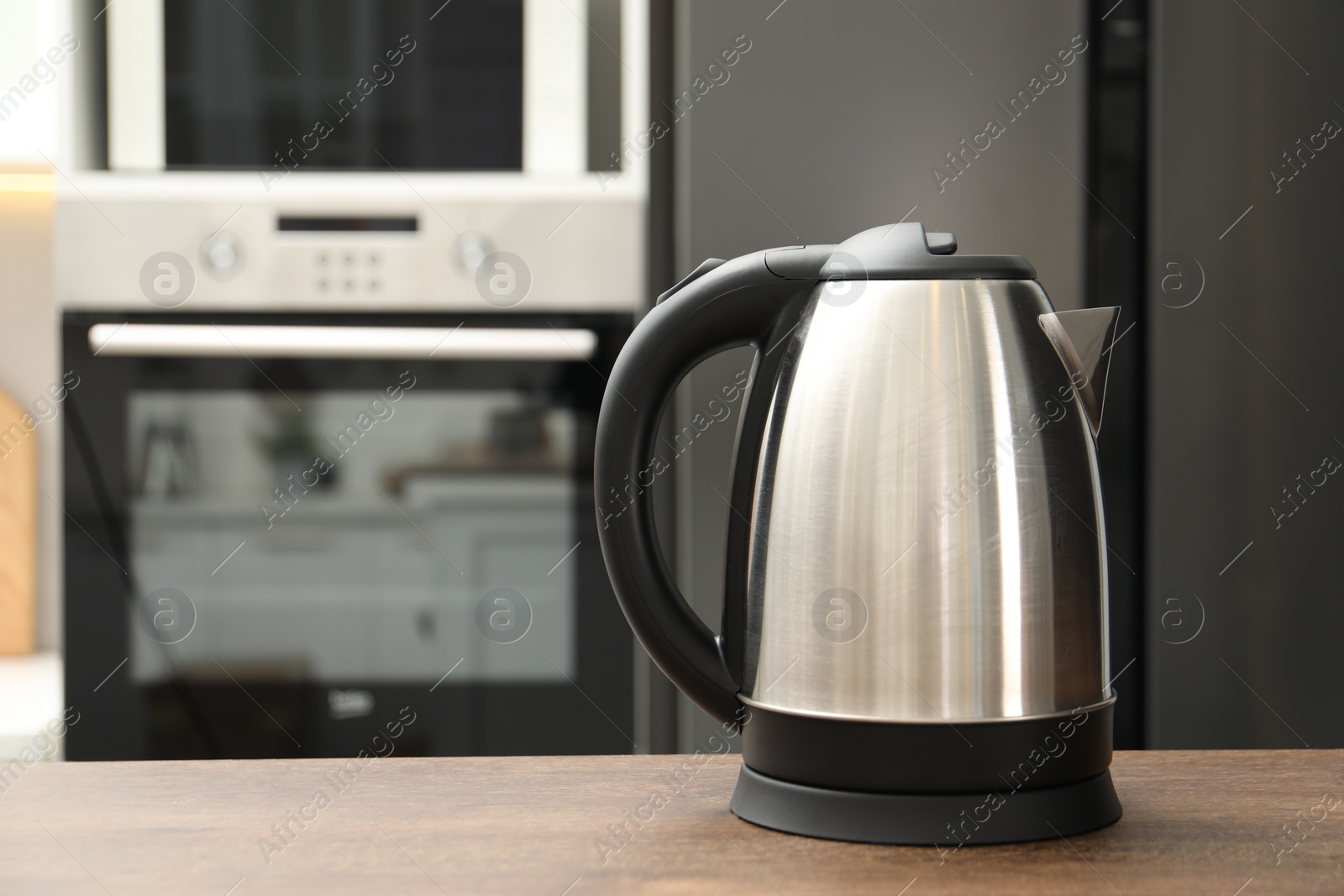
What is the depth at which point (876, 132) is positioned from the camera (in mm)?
1132

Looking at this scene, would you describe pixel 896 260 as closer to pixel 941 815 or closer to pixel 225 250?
pixel 941 815

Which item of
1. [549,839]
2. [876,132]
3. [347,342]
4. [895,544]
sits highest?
A: [876,132]

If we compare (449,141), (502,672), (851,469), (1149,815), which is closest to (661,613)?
(851,469)

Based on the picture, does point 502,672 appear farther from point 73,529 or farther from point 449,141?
point 449,141

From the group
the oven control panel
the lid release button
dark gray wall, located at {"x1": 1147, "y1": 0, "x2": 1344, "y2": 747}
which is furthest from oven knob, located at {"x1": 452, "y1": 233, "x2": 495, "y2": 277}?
the lid release button

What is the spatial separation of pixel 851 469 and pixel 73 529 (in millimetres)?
1044

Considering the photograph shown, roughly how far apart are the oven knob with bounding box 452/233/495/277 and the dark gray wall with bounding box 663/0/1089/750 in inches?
9.3

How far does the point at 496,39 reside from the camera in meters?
1.25

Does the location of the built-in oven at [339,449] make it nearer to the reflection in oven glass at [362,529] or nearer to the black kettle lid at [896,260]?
the reflection in oven glass at [362,529]

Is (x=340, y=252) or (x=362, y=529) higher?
(x=340, y=252)

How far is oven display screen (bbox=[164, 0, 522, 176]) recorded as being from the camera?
4.06 feet

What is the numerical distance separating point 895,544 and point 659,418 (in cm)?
11

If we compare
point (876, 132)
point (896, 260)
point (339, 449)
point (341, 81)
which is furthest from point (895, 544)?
point (341, 81)

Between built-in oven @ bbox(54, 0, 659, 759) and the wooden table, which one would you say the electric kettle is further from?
built-in oven @ bbox(54, 0, 659, 759)
